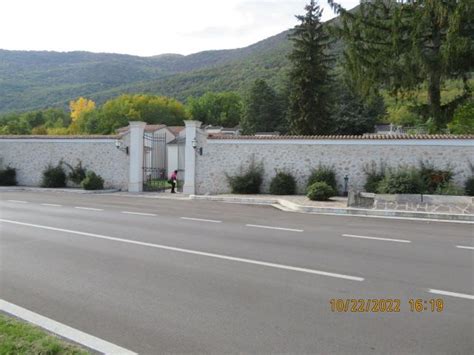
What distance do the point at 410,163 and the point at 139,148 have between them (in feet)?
45.0

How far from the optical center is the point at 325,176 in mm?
18984

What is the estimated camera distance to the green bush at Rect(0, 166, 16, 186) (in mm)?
26703

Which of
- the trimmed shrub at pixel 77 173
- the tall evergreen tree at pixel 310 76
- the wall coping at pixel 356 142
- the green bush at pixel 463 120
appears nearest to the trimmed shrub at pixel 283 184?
the wall coping at pixel 356 142

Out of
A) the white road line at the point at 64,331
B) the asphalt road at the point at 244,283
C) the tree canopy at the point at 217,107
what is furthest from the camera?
the tree canopy at the point at 217,107

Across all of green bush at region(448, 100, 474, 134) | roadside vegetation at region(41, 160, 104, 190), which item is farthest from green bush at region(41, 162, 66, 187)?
green bush at region(448, 100, 474, 134)

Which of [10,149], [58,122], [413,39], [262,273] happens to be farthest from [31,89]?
[262,273]

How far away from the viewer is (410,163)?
1806cm

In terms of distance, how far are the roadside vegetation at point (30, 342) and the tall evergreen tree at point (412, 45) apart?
2079 cm

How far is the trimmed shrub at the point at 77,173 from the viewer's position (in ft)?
81.7

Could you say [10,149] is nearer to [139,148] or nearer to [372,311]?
[139,148]

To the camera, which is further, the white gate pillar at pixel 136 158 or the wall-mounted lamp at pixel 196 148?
the white gate pillar at pixel 136 158

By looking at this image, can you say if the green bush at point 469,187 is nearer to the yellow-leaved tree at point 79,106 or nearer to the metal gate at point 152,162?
the metal gate at point 152,162

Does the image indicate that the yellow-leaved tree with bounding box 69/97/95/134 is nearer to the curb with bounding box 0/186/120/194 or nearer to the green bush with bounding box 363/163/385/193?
the curb with bounding box 0/186/120/194

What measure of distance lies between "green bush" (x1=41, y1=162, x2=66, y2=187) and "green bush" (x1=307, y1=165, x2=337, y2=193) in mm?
14684
